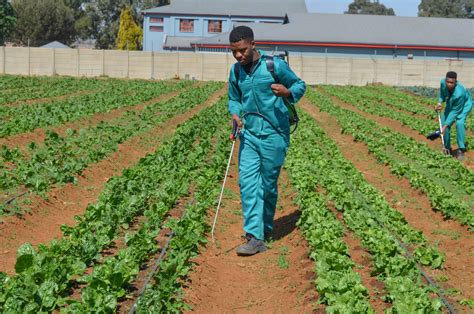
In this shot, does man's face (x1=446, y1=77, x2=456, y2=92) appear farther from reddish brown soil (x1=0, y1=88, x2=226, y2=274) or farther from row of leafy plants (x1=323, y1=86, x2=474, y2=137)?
reddish brown soil (x1=0, y1=88, x2=226, y2=274)

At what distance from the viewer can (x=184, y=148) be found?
47.6 ft

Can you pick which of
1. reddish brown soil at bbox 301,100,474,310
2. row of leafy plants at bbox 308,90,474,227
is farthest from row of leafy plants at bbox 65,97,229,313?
row of leafy plants at bbox 308,90,474,227

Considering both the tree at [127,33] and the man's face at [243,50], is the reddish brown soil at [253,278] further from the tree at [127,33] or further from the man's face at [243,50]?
the tree at [127,33]

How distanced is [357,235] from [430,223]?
1908mm

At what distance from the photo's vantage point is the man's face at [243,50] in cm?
752

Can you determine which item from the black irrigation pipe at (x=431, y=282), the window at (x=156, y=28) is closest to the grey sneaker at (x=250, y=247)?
the black irrigation pipe at (x=431, y=282)

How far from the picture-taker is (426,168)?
1370cm

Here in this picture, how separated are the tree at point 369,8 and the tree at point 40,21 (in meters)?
54.7

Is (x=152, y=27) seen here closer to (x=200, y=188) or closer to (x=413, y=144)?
(x=413, y=144)

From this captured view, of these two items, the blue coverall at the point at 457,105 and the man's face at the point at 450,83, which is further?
the blue coverall at the point at 457,105

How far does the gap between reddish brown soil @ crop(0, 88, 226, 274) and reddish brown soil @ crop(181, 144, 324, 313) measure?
1.78 meters

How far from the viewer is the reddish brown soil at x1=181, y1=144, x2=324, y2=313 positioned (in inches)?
259

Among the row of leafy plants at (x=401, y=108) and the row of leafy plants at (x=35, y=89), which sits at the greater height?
the row of leafy plants at (x=401, y=108)

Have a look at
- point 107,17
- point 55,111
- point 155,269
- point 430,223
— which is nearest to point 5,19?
point 107,17
